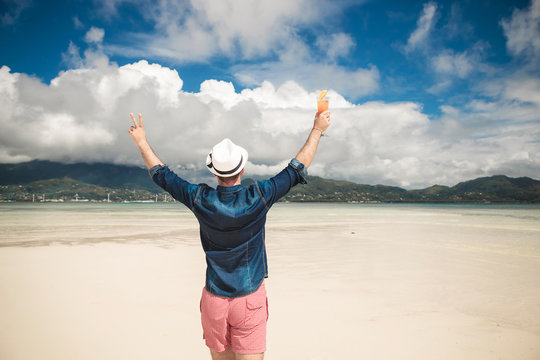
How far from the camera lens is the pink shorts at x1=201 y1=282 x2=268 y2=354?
7.91 ft

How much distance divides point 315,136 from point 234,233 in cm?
100

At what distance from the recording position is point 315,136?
8.32ft

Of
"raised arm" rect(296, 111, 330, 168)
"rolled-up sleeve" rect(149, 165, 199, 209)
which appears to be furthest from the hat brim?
"raised arm" rect(296, 111, 330, 168)

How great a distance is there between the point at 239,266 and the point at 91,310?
5.56m

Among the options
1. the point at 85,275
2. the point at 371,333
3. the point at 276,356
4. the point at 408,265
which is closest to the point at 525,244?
the point at 408,265

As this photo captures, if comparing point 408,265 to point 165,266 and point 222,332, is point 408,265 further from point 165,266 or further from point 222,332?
point 222,332

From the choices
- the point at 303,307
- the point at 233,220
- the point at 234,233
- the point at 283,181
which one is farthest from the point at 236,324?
the point at 303,307

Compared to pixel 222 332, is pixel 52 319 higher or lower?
lower

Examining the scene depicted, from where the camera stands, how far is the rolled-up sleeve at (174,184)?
2385 mm

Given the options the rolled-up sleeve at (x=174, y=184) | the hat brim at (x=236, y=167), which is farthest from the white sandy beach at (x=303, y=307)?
the hat brim at (x=236, y=167)

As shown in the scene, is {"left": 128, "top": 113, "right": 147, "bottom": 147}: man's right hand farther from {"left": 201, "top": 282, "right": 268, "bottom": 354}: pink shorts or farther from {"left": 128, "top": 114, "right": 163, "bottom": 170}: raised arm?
{"left": 201, "top": 282, "right": 268, "bottom": 354}: pink shorts

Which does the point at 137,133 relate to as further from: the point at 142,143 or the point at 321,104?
the point at 321,104

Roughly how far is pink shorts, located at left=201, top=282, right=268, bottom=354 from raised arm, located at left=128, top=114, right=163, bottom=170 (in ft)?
3.92

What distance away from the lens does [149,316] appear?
6.06 m
